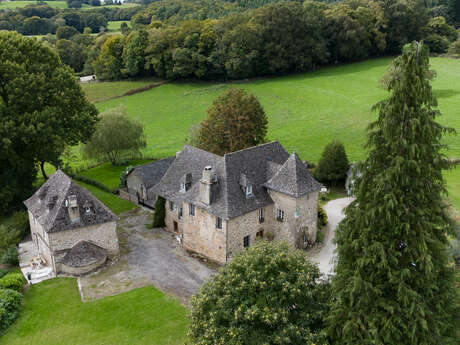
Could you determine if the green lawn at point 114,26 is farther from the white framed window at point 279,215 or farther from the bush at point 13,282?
the bush at point 13,282

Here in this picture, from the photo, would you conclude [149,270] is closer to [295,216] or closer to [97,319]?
[97,319]

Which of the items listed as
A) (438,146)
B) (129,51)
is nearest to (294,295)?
(438,146)

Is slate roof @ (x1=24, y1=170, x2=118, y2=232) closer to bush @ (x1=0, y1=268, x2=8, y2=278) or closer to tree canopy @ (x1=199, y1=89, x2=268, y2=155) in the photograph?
bush @ (x1=0, y1=268, x2=8, y2=278)

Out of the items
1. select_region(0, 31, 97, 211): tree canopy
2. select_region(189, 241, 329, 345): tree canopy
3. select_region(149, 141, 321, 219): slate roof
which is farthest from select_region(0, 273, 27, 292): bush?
select_region(189, 241, 329, 345): tree canopy

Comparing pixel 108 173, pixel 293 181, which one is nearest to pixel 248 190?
pixel 293 181

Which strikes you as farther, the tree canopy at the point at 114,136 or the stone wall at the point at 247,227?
the tree canopy at the point at 114,136

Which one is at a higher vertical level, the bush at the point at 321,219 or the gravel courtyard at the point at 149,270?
Answer: the bush at the point at 321,219

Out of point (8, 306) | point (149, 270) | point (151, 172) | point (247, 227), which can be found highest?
point (151, 172)

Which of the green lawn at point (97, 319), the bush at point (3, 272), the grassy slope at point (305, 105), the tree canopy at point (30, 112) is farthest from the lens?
the grassy slope at point (305, 105)

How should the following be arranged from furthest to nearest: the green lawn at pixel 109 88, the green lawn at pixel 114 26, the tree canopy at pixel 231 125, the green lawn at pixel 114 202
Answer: the green lawn at pixel 114 26 < the green lawn at pixel 109 88 < the tree canopy at pixel 231 125 < the green lawn at pixel 114 202

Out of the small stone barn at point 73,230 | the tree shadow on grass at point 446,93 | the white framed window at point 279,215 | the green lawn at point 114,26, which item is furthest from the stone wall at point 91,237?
the green lawn at point 114,26
